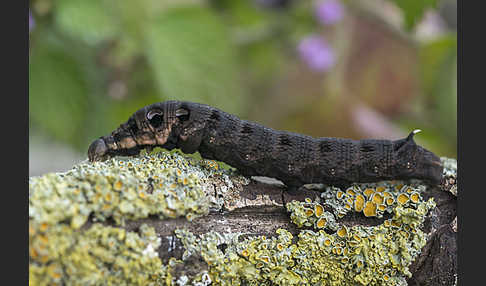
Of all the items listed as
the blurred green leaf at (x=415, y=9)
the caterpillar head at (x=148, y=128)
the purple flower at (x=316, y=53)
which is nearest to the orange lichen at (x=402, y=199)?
the caterpillar head at (x=148, y=128)

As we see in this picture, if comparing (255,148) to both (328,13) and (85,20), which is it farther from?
(328,13)

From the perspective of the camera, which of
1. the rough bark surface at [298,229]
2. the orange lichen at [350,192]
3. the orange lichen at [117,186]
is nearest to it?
the orange lichen at [117,186]

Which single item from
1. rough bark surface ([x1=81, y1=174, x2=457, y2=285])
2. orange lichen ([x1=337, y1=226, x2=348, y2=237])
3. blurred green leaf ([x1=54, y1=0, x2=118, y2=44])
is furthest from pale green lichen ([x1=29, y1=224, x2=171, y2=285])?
blurred green leaf ([x1=54, y1=0, x2=118, y2=44])

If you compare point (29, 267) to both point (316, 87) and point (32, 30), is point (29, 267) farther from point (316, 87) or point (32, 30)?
point (316, 87)

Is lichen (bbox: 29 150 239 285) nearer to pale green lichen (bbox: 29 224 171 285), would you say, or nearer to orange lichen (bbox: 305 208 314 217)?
pale green lichen (bbox: 29 224 171 285)

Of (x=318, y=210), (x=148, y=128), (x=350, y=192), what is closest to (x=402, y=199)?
(x=350, y=192)

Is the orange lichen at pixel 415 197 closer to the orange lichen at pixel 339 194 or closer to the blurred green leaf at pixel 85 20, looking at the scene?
the orange lichen at pixel 339 194
